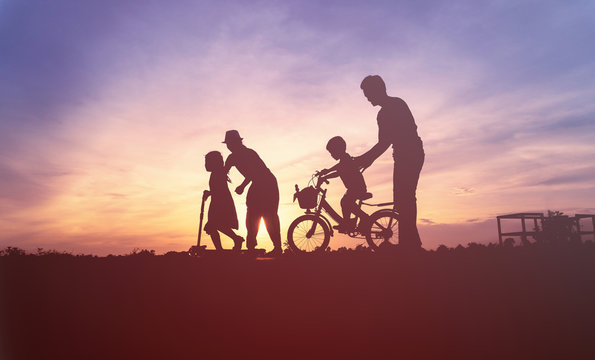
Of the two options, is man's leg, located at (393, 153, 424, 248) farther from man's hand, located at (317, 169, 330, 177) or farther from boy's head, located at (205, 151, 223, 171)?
boy's head, located at (205, 151, 223, 171)

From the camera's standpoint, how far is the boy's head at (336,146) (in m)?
11.5

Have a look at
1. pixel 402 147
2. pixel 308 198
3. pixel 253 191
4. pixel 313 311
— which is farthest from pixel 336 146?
pixel 313 311

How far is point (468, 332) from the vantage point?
16.0 ft

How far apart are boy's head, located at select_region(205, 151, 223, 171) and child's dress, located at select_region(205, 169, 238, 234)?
0.38ft

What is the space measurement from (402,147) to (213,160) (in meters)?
4.60

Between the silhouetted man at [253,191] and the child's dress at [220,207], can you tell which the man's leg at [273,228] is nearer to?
the silhouetted man at [253,191]

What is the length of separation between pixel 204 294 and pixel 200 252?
17.5 ft

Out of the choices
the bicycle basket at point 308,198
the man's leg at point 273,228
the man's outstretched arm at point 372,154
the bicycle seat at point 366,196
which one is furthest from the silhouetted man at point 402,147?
the bicycle basket at point 308,198

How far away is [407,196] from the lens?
29.5 feet

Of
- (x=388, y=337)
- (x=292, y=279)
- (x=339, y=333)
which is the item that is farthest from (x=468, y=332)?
(x=292, y=279)

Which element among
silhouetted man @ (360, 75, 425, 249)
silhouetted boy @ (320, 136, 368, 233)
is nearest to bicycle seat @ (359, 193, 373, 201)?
silhouetted boy @ (320, 136, 368, 233)

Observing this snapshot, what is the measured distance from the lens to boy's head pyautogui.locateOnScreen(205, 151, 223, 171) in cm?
1179

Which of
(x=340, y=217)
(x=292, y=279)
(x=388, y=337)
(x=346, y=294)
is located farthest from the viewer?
(x=340, y=217)

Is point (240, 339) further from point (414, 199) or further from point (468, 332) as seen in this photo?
point (414, 199)
